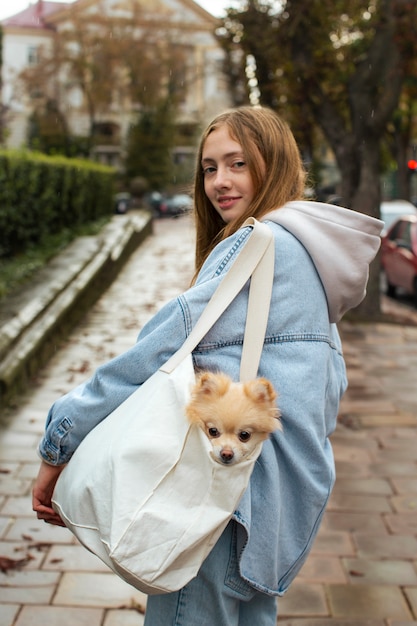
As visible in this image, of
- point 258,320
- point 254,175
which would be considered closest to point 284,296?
point 258,320

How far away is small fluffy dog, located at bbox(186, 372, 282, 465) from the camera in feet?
5.24

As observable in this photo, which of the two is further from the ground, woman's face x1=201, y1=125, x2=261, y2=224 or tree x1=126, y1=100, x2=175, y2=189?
woman's face x1=201, y1=125, x2=261, y2=224

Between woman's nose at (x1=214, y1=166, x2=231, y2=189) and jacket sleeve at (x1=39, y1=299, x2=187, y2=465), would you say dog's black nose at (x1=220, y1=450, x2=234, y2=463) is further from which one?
woman's nose at (x1=214, y1=166, x2=231, y2=189)

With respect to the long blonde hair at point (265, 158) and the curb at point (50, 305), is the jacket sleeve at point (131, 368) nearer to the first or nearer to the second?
the long blonde hair at point (265, 158)

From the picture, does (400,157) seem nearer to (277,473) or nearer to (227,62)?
(227,62)

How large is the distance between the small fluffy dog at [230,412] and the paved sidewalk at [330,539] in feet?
6.41

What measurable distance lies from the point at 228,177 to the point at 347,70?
33.4 ft

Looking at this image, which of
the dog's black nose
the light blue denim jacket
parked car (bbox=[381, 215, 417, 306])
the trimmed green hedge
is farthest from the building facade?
the dog's black nose

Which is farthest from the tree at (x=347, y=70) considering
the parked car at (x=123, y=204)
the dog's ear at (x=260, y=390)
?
the parked car at (x=123, y=204)

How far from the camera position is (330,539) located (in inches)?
160

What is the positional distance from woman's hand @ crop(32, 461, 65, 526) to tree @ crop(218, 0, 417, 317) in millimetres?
9209

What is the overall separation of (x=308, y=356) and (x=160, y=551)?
58 centimetres

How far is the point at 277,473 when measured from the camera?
5.96ft

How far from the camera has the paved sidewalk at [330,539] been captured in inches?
131
